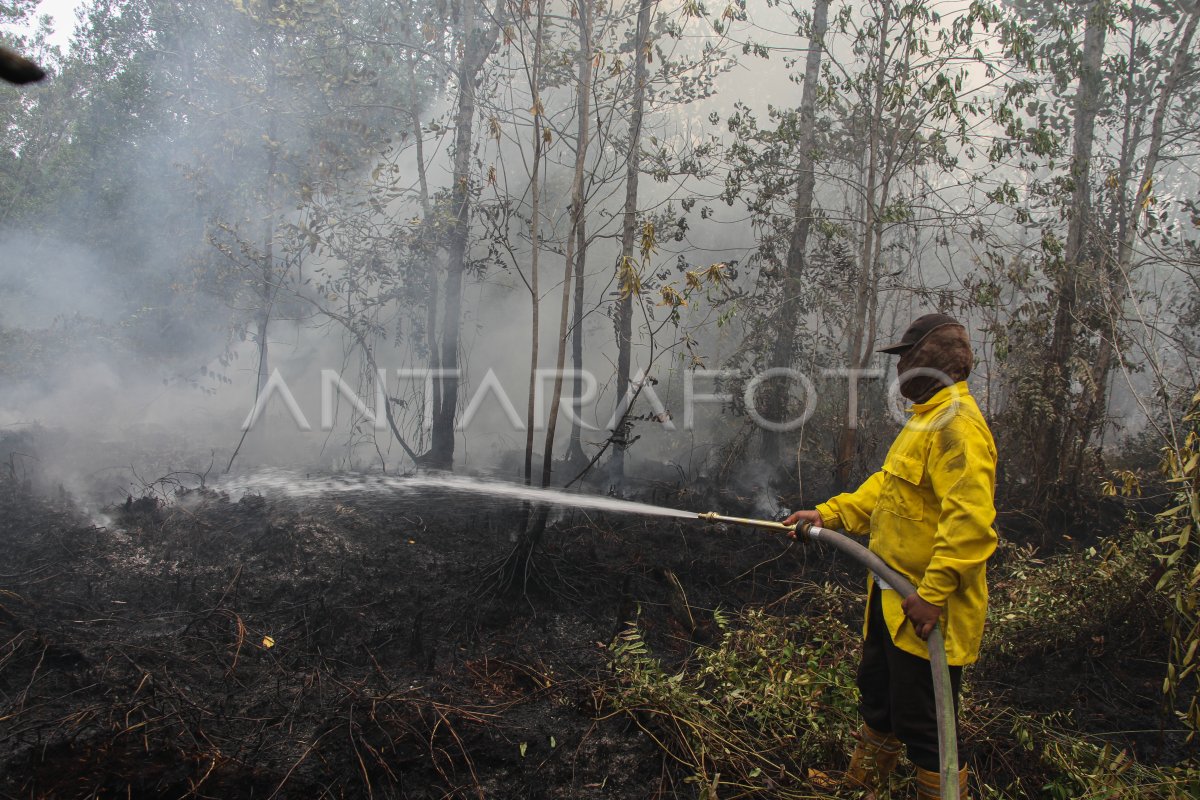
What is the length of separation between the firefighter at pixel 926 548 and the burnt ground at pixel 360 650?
3.15 ft

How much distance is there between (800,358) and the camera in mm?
10242

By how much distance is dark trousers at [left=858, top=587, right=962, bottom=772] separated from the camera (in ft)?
9.25

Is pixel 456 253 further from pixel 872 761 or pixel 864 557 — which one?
pixel 872 761

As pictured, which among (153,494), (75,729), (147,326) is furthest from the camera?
(147,326)

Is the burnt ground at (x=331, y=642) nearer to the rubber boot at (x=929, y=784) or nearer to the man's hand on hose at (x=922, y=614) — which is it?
the rubber boot at (x=929, y=784)

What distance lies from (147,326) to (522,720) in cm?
1237

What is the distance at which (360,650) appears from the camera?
14.8ft

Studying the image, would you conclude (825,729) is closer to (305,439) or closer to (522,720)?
(522,720)

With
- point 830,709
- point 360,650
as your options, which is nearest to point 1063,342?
point 830,709

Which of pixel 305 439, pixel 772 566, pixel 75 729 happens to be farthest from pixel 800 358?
pixel 305 439

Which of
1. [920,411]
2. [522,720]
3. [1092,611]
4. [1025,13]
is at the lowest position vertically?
[522,720]

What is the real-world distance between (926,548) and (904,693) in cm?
57

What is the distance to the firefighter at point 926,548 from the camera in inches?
104

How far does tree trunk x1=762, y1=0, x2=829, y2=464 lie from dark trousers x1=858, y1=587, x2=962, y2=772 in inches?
255
